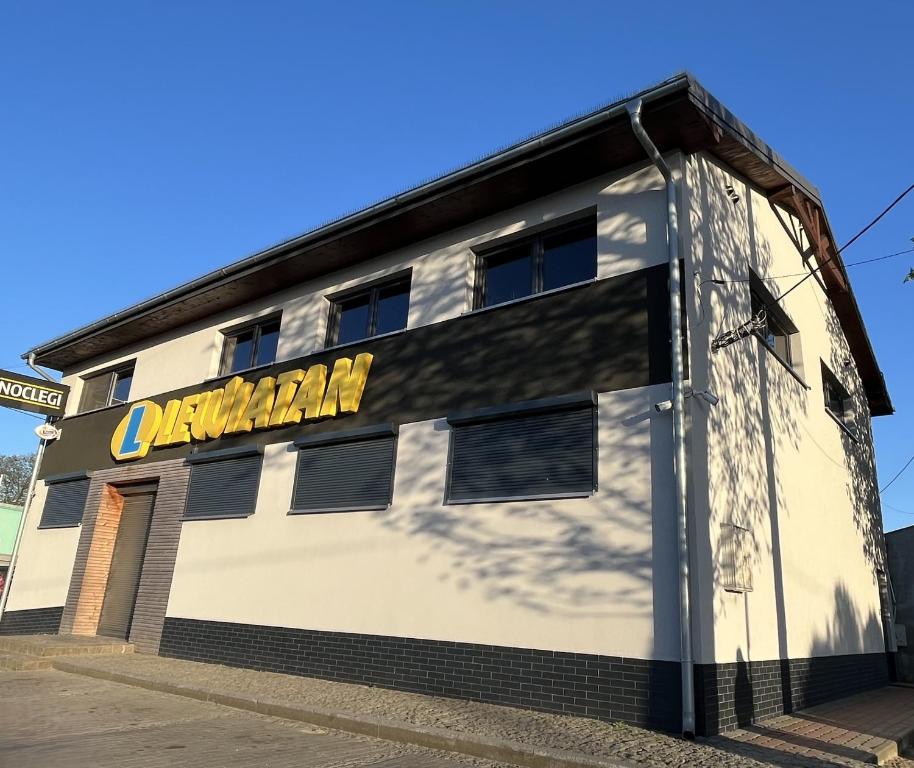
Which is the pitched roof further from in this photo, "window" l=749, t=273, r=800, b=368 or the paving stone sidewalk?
the paving stone sidewalk

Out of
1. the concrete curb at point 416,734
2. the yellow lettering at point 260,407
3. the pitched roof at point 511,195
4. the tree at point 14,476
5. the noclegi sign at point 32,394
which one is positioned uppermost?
the tree at point 14,476

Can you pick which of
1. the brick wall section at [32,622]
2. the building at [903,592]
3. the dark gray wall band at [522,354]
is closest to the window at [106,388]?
the brick wall section at [32,622]

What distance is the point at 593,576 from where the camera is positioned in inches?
300

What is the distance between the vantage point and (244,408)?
40.7 feet

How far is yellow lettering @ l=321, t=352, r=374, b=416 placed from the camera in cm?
1080

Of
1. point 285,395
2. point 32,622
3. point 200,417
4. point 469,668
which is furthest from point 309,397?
point 32,622

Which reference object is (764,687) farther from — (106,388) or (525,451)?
(106,388)

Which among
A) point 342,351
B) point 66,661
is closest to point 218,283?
point 342,351

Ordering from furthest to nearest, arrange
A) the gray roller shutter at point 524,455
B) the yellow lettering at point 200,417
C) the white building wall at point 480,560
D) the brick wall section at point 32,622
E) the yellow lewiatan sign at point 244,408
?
the brick wall section at point 32,622 → the yellow lettering at point 200,417 → the yellow lewiatan sign at point 244,408 → the gray roller shutter at point 524,455 → the white building wall at point 480,560

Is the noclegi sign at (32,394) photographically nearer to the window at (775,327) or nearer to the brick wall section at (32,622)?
the brick wall section at (32,622)

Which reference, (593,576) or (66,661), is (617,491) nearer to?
(593,576)

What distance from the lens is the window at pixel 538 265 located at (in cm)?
941

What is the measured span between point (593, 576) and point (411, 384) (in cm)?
393

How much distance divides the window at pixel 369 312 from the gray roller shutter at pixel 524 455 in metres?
2.64
